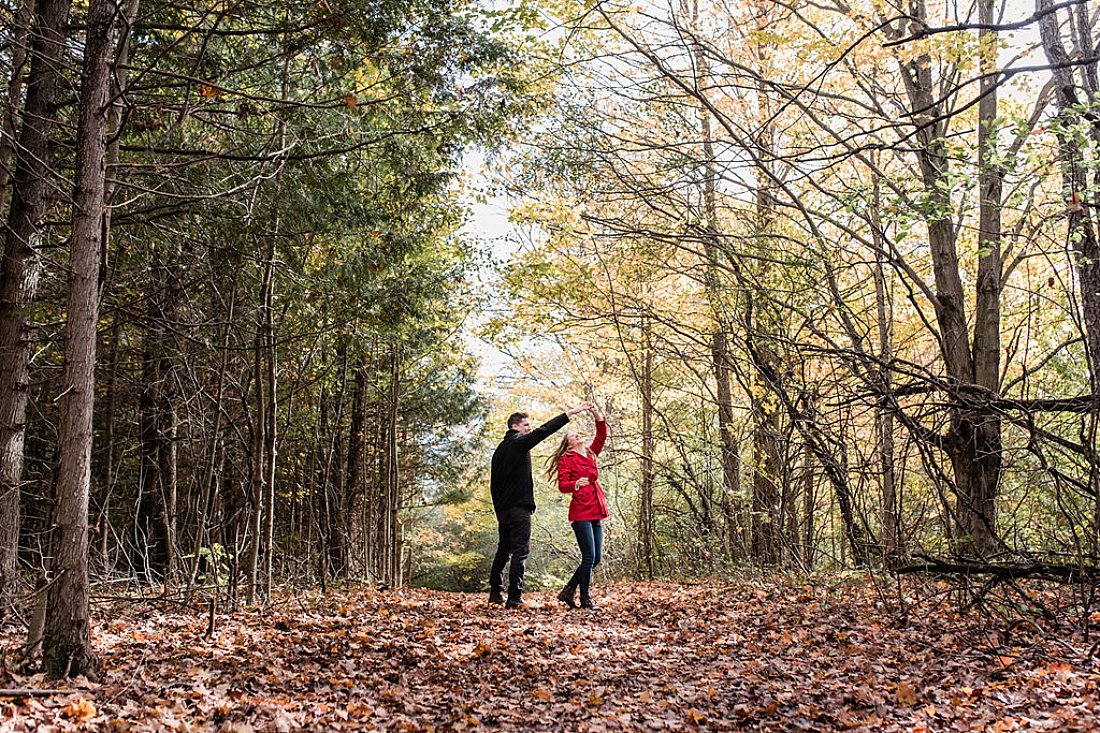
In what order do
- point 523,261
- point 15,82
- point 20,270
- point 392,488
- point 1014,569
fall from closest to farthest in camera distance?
point 15,82 < point 1014,569 < point 20,270 < point 392,488 < point 523,261

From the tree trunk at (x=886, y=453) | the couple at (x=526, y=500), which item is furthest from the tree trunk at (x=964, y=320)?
the couple at (x=526, y=500)

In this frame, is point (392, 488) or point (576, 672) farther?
point (392, 488)

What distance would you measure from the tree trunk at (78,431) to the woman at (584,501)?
16.6 feet

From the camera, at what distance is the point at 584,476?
895cm

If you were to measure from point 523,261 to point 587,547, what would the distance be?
6.18 metres

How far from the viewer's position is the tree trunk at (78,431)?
458 centimetres

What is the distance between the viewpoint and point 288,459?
15.5 metres

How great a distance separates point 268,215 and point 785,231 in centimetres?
825

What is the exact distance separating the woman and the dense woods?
215cm

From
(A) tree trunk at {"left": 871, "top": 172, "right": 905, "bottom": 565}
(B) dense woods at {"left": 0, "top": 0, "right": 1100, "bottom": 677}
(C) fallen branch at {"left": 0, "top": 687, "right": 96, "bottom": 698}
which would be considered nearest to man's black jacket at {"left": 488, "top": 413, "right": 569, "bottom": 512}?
(B) dense woods at {"left": 0, "top": 0, "right": 1100, "bottom": 677}

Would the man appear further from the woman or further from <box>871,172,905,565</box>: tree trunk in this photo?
<box>871,172,905,565</box>: tree trunk

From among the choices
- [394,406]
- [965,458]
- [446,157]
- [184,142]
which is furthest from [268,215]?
[965,458]

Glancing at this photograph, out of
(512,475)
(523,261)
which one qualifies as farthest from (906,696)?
(523,261)

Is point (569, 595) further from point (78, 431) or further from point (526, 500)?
point (78, 431)
